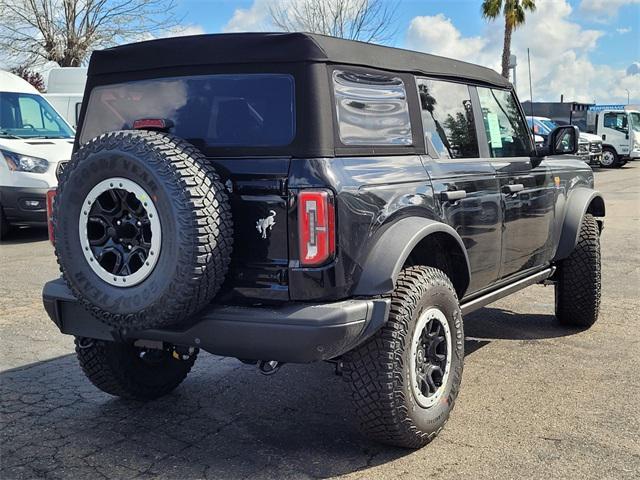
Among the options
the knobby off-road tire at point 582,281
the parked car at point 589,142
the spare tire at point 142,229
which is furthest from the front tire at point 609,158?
the spare tire at point 142,229

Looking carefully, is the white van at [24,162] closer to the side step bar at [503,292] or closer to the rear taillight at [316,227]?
the side step bar at [503,292]

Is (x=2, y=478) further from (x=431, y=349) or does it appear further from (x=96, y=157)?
(x=431, y=349)

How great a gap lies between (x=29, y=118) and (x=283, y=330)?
350 inches

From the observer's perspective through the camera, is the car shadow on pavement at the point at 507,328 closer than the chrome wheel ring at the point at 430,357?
No

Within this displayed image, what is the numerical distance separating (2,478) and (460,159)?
2.87 meters

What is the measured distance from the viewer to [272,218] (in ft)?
10.2

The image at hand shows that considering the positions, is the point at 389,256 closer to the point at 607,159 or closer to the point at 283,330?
the point at 283,330

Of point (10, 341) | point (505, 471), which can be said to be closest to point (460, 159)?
point (505, 471)

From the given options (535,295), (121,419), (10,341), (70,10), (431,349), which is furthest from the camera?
(70,10)

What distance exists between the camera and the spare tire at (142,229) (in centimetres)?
293

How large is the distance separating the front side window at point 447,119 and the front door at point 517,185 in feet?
0.77

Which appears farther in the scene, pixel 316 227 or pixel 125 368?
pixel 125 368

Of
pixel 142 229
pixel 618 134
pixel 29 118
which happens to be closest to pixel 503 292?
pixel 142 229

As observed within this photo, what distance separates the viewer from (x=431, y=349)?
354cm
